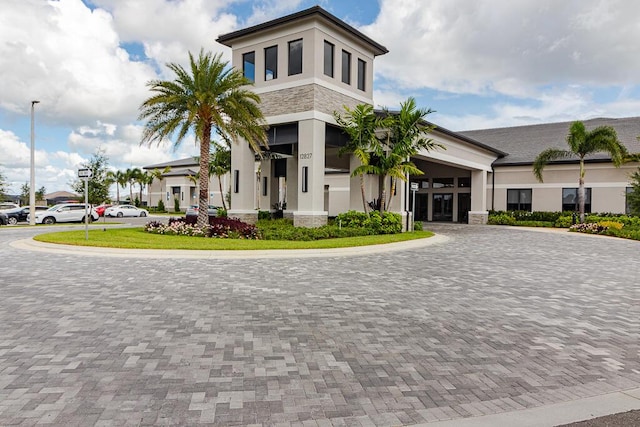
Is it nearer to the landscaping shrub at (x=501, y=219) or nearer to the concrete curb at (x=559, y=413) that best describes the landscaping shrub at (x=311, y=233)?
the concrete curb at (x=559, y=413)

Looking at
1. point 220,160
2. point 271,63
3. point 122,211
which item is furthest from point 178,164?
point 271,63

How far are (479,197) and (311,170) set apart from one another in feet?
67.1

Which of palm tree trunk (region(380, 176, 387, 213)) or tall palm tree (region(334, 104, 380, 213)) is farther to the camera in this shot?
palm tree trunk (region(380, 176, 387, 213))

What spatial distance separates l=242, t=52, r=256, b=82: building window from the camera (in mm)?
25016

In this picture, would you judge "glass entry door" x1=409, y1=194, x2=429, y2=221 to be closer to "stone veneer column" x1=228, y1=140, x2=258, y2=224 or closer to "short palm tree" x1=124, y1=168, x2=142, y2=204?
"stone veneer column" x1=228, y1=140, x2=258, y2=224

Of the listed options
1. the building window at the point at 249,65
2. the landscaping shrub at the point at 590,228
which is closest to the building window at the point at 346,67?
the building window at the point at 249,65

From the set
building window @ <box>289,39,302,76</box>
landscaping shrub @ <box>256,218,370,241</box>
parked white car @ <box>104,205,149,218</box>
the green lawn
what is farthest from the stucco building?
parked white car @ <box>104,205,149,218</box>

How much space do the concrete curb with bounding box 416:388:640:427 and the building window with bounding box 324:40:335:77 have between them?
21.1m

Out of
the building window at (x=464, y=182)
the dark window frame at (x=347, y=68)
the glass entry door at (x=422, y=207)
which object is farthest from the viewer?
the glass entry door at (x=422, y=207)

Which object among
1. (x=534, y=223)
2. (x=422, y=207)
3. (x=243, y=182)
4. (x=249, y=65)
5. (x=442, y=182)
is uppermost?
(x=249, y=65)

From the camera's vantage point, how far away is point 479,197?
121ft

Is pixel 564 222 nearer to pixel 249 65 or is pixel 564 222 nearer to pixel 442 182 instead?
pixel 442 182

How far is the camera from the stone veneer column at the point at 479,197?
36531 mm

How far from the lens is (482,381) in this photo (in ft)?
14.8
